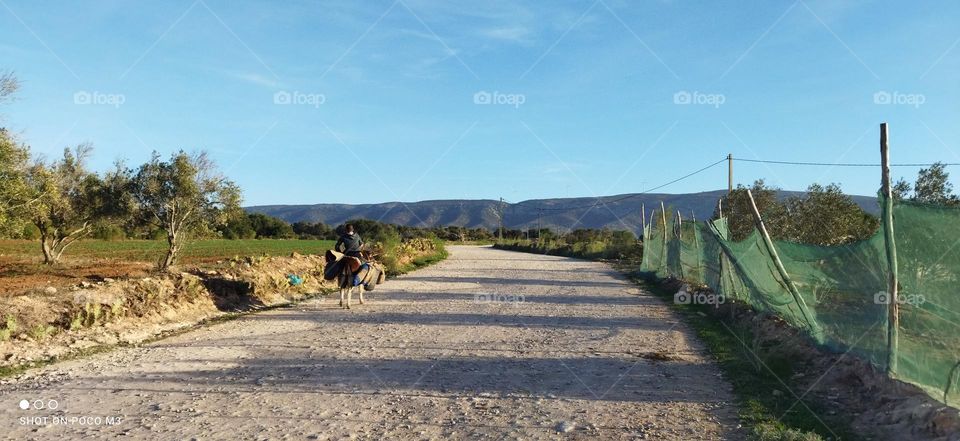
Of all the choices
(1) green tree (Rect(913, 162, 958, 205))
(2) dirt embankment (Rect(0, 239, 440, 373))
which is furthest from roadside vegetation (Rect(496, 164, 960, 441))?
(2) dirt embankment (Rect(0, 239, 440, 373))

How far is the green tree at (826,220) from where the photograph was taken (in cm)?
1688

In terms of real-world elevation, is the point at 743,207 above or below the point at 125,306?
above

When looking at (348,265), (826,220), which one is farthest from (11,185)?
(826,220)

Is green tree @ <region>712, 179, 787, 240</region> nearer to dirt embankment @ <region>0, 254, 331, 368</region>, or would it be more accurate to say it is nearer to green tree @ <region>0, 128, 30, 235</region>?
dirt embankment @ <region>0, 254, 331, 368</region>

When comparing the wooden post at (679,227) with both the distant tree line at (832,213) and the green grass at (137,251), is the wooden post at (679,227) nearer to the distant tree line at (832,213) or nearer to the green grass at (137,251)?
the distant tree line at (832,213)

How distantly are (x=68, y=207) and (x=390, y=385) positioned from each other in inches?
829


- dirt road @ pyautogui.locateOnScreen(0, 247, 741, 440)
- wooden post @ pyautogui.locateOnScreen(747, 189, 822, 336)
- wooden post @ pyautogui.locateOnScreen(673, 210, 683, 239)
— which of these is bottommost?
dirt road @ pyautogui.locateOnScreen(0, 247, 741, 440)

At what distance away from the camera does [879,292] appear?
730 cm

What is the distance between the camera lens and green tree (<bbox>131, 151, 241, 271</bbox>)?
20812 millimetres

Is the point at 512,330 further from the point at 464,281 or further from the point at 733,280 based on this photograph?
the point at 464,281

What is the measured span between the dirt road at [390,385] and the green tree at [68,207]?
44.4 feet

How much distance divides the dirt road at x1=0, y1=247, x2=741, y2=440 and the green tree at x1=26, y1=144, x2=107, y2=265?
13.5 metres

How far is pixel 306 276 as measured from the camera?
799 inches

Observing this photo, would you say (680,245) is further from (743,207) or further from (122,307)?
(122,307)
